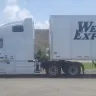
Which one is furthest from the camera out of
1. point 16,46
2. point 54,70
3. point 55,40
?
point 54,70

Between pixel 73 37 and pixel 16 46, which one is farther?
pixel 73 37

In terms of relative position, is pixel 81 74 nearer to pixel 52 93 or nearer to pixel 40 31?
pixel 40 31

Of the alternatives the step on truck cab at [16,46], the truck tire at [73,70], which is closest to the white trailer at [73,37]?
the truck tire at [73,70]

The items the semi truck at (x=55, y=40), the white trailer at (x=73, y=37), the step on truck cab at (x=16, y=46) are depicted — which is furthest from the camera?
the white trailer at (x=73, y=37)

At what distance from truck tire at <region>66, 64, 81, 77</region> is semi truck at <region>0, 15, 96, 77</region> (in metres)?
0.32

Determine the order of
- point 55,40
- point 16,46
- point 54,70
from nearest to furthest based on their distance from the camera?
point 16,46 < point 55,40 < point 54,70

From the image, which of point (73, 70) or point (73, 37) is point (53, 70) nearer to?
point (73, 70)

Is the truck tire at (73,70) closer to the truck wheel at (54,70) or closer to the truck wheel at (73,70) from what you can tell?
the truck wheel at (73,70)

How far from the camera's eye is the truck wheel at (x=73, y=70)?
2553 centimetres

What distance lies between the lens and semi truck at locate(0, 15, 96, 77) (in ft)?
82.0

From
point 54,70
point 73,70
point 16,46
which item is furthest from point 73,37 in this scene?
point 16,46

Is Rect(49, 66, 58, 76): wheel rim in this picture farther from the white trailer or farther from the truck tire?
the truck tire

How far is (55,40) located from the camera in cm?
2527

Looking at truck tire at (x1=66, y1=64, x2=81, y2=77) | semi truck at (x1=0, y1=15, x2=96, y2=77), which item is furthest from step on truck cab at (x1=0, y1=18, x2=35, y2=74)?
truck tire at (x1=66, y1=64, x2=81, y2=77)
